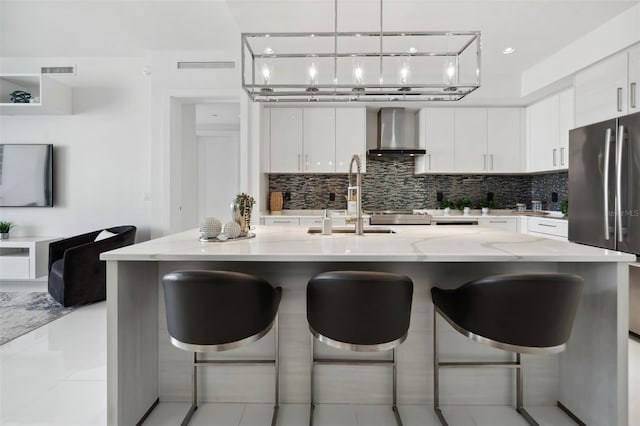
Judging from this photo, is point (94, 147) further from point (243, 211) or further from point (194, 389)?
point (194, 389)

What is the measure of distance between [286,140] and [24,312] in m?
3.33

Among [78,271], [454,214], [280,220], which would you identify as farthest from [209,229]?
[454,214]

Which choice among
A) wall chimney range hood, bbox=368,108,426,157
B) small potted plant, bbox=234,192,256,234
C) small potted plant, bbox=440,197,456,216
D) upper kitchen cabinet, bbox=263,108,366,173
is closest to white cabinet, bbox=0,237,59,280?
upper kitchen cabinet, bbox=263,108,366,173

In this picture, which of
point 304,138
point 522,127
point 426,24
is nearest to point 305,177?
point 304,138

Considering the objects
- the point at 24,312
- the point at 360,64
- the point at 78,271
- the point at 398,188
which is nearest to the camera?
the point at 360,64

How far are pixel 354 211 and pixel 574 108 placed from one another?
2807mm

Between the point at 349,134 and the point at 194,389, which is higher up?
the point at 349,134

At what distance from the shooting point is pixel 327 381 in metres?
1.98

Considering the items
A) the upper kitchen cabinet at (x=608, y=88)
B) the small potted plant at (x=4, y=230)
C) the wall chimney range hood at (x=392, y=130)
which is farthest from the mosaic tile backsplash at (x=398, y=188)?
the small potted plant at (x=4, y=230)

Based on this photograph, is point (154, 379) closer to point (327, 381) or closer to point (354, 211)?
point (327, 381)

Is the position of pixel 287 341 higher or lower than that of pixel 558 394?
higher

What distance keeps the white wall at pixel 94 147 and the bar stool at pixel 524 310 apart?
13.8 ft

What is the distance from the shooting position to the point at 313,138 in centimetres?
473

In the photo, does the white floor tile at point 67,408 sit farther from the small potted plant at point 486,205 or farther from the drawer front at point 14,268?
the small potted plant at point 486,205
